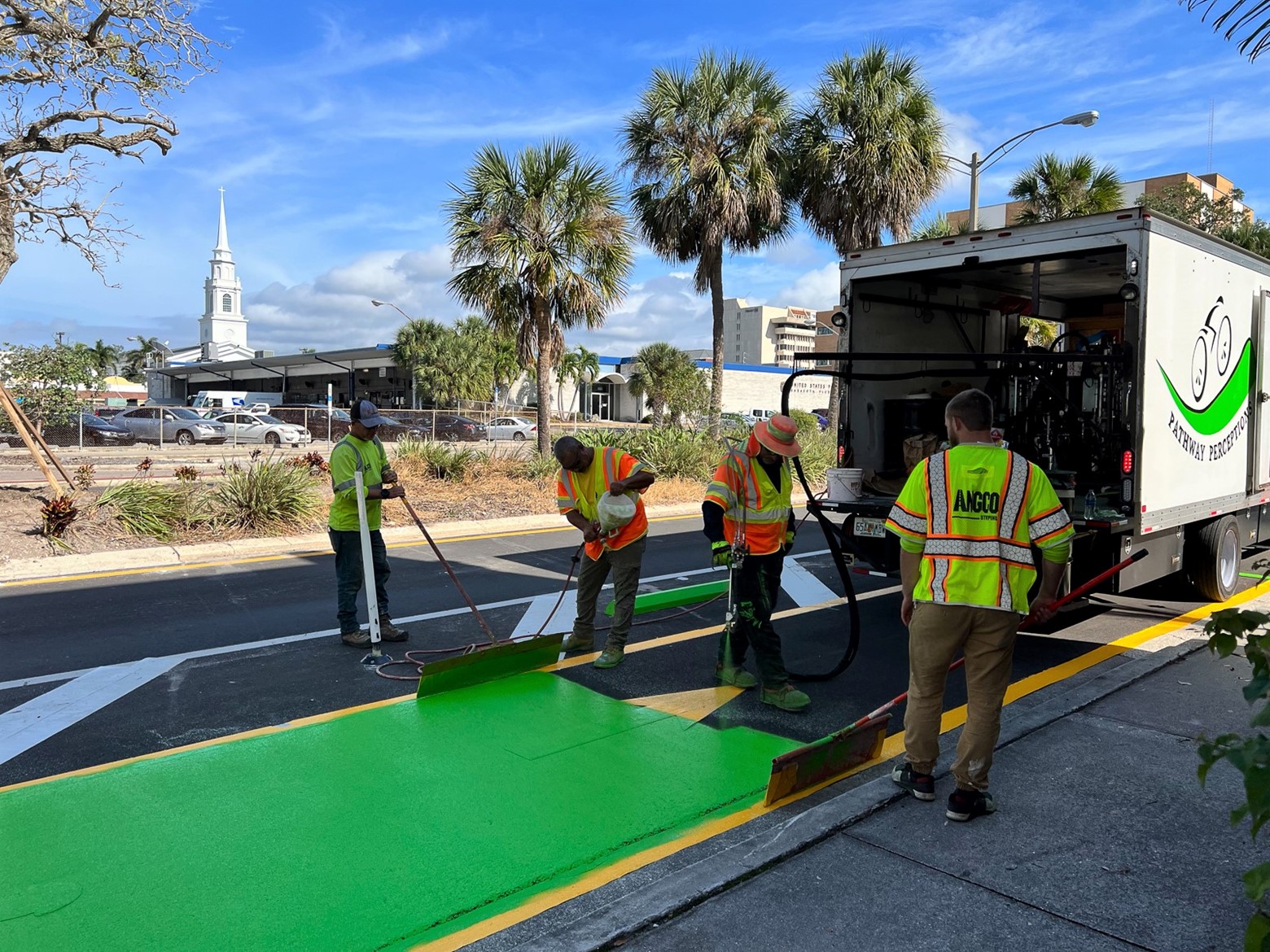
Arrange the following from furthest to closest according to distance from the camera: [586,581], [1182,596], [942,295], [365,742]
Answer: [942,295], [1182,596], [586,581], [365,742]

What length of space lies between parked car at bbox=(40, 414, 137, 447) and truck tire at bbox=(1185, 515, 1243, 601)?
84.8 feet

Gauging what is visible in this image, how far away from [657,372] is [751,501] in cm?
5454

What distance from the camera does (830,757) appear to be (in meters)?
4.42

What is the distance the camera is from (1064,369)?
8.79 metres

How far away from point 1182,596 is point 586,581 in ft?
19.0

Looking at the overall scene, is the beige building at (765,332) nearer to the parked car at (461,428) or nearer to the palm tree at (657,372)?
the palm tree at (657,372)

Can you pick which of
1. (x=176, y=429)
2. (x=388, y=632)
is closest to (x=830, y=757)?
(x=388, y=632)

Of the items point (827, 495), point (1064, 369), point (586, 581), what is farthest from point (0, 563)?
point (1064, 369)

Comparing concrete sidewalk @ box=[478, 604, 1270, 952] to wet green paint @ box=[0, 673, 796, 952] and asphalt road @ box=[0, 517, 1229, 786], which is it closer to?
wet green paint @ box=[0, 673, 796, 952]

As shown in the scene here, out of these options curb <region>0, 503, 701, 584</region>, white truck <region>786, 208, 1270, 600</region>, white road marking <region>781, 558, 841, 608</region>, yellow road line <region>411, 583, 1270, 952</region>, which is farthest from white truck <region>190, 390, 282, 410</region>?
yellow road line <region>411, 583, 1270, 952</region>

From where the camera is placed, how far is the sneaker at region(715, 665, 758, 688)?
5.97 metres

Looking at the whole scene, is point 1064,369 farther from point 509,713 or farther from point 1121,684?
point 509,713

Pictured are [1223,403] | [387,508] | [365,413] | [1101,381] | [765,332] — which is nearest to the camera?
[365,413]

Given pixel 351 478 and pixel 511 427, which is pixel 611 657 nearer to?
pixel 351 478
